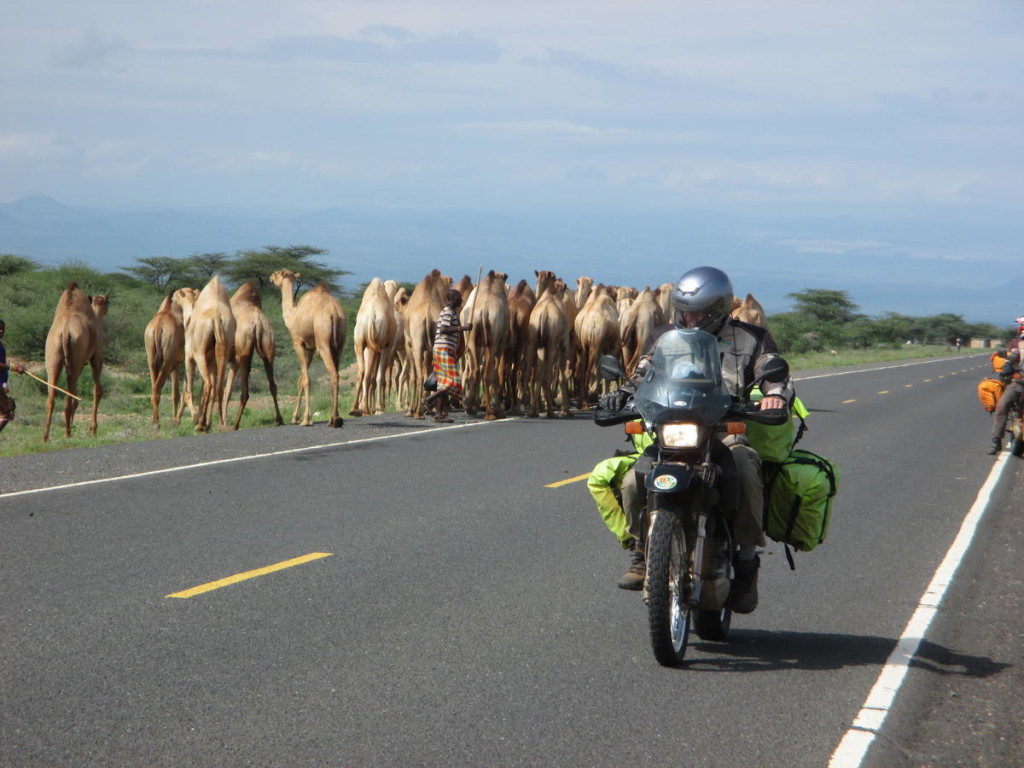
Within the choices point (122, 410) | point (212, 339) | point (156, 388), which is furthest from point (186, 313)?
point (122, 410)

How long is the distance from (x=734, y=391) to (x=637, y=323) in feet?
58.1

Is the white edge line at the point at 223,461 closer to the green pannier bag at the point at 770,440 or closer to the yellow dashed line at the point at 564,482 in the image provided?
the yellow dashed line at the point at 564,482

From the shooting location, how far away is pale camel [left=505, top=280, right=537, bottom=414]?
72.3 ft

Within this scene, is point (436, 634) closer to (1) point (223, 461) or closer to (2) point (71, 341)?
(1) point (223, 461)

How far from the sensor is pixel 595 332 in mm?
23234

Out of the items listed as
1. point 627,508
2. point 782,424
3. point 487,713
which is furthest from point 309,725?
point 782,424

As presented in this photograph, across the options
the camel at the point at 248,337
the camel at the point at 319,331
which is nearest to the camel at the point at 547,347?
the camel at the point at 319,331

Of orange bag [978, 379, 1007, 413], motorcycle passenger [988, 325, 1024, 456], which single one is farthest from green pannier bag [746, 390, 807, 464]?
orange bag [978, 379, 1007, 413]

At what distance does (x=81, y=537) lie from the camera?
9.23m

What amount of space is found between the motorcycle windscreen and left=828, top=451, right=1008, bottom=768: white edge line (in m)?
1.50

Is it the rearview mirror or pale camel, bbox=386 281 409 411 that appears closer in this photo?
the rearview mirror

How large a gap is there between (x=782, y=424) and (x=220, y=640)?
10.0ft

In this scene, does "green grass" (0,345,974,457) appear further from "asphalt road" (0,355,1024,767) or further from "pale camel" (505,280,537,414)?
"asphalt road" (0,355,1024,767)

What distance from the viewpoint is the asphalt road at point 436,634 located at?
5.22 meters
